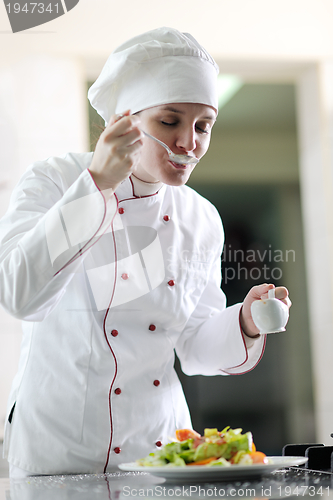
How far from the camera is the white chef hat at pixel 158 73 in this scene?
1.06 meters

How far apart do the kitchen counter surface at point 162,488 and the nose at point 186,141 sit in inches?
23.0

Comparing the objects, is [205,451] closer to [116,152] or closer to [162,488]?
[162,488]

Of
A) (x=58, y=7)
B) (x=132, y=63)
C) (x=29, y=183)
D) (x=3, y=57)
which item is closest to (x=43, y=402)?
(x=29, y=183)

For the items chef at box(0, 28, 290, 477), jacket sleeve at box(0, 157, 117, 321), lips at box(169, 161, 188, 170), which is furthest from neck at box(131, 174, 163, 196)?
jacket sleeve at box(0, 157, 117, 321)

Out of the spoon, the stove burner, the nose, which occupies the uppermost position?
the nose

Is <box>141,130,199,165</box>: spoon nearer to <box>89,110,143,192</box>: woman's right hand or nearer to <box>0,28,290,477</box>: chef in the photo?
<box>0,28,290,477</box>: chef

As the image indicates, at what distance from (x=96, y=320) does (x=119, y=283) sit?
0.10m

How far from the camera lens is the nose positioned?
→ 40.6 inches

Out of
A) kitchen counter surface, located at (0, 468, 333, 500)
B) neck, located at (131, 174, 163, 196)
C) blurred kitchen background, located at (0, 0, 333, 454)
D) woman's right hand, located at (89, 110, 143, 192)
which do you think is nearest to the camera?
kitchen counter surface, located at (0, 468, 333, 500)

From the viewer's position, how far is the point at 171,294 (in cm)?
110

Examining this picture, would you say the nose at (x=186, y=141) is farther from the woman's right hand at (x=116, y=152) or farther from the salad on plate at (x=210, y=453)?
the salad on plate at (x=210, y=453)

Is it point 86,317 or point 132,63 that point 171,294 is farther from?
point 132,63

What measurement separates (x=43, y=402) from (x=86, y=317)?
17 cm

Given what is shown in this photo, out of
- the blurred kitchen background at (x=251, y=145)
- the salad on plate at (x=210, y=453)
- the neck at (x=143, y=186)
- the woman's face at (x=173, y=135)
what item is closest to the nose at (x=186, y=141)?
the woman's face at (x=173, y=135)
